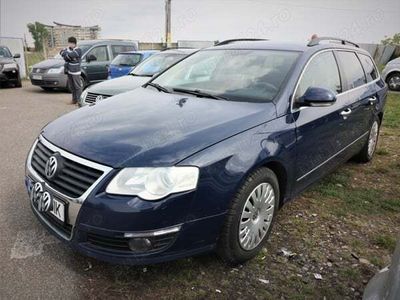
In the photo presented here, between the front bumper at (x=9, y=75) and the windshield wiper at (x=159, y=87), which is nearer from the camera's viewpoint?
the windshield wiper at (x=159, y=87)

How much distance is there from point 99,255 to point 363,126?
3.52 metres

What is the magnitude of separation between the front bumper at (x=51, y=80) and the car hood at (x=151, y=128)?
918 centimetres

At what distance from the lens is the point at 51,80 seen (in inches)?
456

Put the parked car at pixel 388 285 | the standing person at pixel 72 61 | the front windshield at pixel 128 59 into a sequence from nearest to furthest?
1. the parked car at pixel 388 285
2. the standing person at pixel 72 61
3. the front windshield at pixel 128 59

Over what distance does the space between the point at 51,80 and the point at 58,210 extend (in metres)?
10.3

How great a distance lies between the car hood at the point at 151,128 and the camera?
7.47 ft

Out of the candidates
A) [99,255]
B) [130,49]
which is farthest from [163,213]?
[130,49]

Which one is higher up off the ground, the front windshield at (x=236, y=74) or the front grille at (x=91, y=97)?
the front windshield at (x=236, y=74)

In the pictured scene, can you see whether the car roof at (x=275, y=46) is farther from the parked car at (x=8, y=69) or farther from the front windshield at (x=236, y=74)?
the parked car at (x=8, y=69)

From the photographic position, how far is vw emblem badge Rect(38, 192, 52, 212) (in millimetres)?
2434

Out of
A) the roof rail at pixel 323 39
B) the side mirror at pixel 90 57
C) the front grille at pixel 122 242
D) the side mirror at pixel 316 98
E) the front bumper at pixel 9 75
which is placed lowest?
the front bumper at pixel 9 75

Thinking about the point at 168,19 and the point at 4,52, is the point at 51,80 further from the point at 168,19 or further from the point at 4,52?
the point at 168,19

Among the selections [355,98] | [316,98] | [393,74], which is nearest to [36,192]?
[316,98]

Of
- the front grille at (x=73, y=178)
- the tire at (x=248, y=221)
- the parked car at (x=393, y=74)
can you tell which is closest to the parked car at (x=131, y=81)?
the tire at (x=248, y=221)
